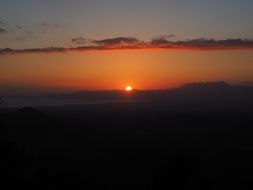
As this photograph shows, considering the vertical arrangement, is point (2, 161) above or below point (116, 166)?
above

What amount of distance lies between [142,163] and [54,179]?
129ft

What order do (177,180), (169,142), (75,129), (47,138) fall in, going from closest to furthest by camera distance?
(177,180)
(47,138)
(169,142)
(75,129)

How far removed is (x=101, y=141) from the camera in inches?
3093

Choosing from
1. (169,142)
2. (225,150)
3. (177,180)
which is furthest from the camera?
(169,142)

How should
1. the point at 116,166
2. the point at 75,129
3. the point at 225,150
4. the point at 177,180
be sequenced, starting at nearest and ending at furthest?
the point at 177,180
the point at 116,166
the point at 225,150
the point at 75,129

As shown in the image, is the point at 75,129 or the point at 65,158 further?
the point at 75,129

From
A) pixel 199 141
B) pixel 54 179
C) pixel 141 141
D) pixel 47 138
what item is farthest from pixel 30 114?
pixel 54 179

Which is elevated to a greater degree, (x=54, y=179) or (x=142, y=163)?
(x=54, y=179)

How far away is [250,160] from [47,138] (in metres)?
28.9

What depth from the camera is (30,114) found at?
8769 centimetres

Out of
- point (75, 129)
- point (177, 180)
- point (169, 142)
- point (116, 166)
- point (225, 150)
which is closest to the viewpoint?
point (177, 180)

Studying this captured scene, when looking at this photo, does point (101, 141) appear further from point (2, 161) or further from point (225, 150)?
point (2, 161)

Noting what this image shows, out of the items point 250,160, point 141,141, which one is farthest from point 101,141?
point 250,160

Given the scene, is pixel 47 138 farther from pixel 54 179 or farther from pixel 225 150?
pixel 54 179
